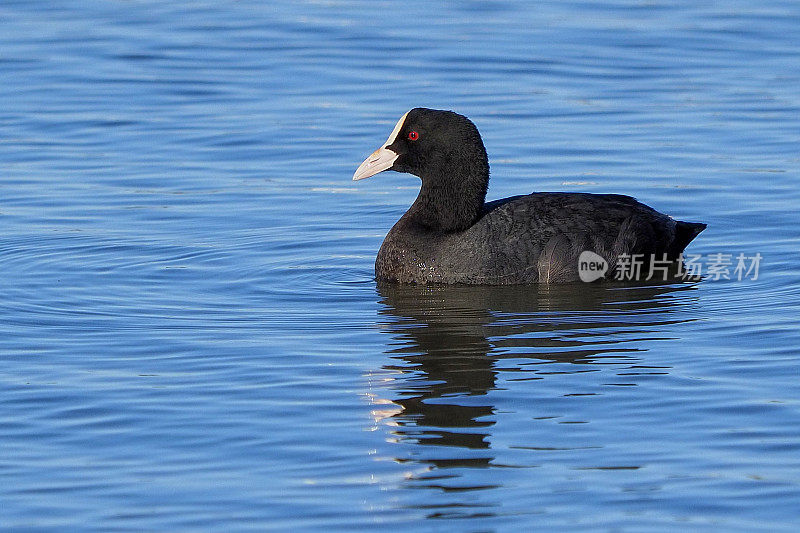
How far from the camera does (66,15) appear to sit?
68.2 ft

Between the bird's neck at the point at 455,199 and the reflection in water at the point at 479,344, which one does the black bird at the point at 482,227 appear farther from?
the reflection in water at the point at 479,344

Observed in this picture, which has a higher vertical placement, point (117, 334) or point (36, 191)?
point (36, 191)

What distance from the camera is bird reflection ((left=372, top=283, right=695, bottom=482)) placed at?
6.64m

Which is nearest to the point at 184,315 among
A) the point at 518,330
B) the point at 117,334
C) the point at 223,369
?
the point at 117,334

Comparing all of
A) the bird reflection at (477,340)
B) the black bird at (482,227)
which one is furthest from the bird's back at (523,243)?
the bird reflection at (477,340)

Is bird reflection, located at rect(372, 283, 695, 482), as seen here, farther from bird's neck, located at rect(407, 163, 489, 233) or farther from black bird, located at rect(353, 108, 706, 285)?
bird's neck, located at rect(407, 163, 489, 233)

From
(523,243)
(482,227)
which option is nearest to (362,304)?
(482,227)

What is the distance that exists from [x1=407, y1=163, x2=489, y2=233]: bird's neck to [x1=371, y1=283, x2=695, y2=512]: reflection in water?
537 millimetres

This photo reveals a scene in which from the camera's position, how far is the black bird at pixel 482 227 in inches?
389

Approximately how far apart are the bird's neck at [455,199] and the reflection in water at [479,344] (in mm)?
537

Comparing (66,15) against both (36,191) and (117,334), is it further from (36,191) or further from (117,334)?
(117,334)

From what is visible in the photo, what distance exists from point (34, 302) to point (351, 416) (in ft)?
10.5

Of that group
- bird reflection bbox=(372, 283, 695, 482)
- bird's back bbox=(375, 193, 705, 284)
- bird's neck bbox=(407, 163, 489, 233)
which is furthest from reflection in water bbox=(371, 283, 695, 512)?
bird's neck bbox=(407, 163, 489, 233)

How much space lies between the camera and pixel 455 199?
10.1 metres
